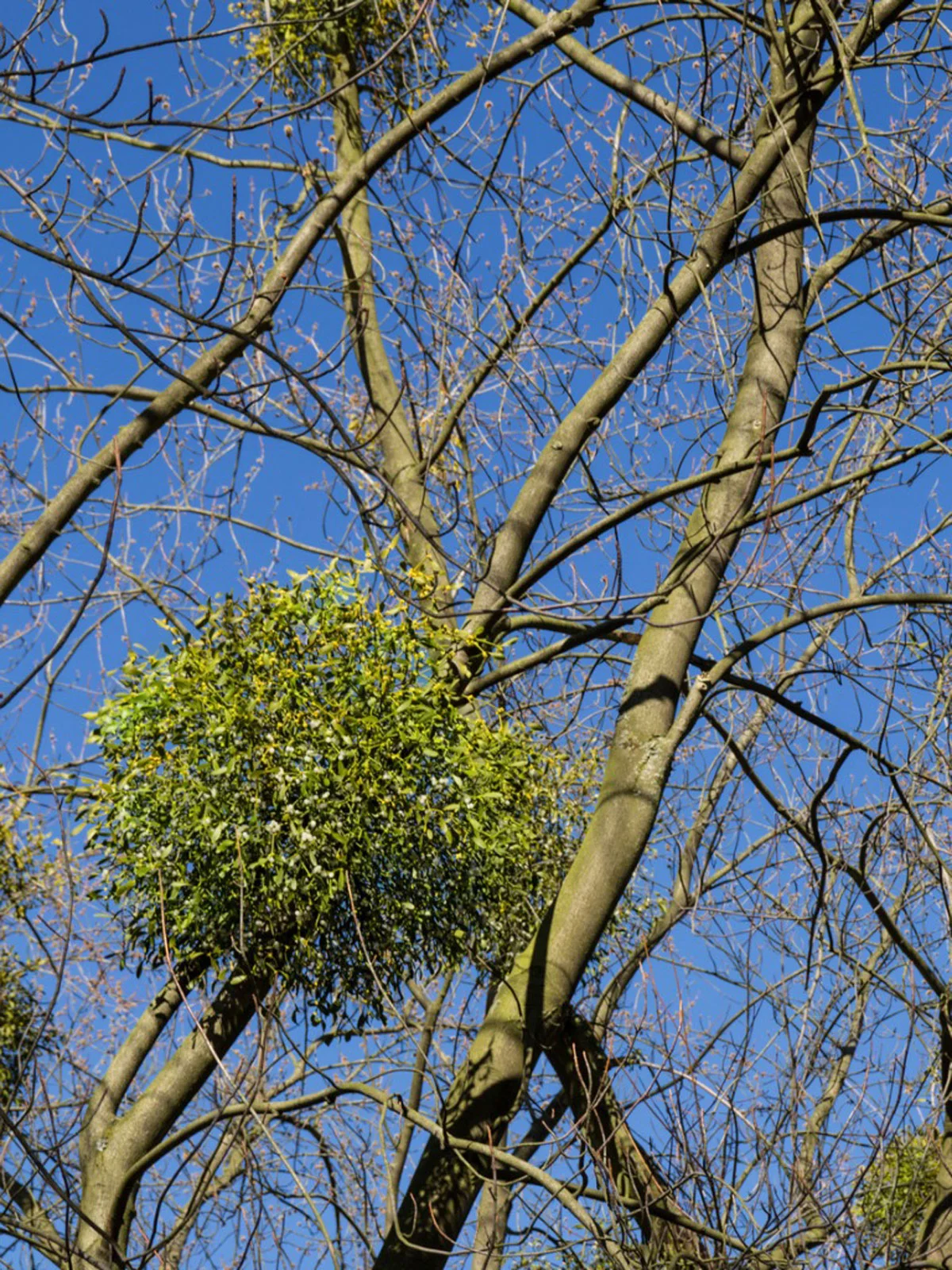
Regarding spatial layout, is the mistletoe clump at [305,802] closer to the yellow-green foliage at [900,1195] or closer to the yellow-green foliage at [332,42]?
the yellow-green foliage at [900,1195]

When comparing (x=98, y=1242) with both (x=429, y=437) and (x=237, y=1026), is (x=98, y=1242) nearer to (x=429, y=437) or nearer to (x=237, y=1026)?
(x=237, y=1026)

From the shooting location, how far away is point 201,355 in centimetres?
366

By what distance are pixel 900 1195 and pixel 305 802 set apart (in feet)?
8.80

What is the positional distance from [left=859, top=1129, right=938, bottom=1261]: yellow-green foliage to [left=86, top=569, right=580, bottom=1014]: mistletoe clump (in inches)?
40.5

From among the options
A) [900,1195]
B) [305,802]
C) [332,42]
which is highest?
[332,42]

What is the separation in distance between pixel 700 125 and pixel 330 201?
1.07m

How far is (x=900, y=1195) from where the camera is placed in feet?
15.8

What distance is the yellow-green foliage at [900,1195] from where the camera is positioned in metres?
3.19

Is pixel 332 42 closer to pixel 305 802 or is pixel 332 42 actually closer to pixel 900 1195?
pixel 305 802

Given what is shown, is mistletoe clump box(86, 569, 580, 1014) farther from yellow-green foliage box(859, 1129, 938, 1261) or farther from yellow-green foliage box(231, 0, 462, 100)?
yellow-green foliage box(231, 0, 462, 100)

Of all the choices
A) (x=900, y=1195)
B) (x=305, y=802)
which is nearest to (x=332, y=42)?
(x=305, y=802)

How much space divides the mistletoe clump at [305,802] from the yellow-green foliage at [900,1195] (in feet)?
3.38

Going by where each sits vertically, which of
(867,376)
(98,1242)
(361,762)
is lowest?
(98,1242)

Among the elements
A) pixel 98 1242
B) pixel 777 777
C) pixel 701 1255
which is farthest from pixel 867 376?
pixel 98 1242
